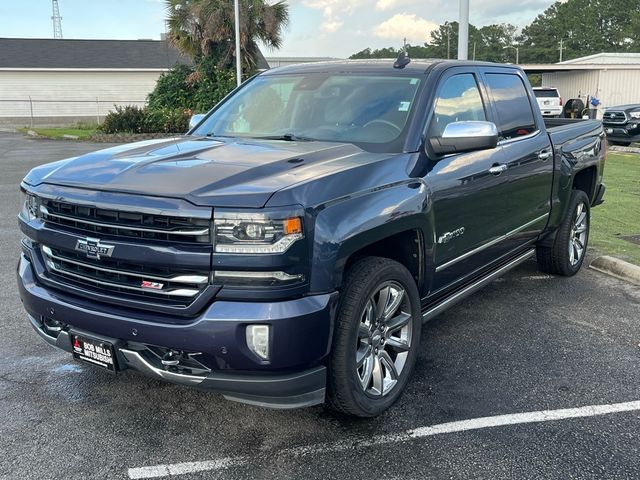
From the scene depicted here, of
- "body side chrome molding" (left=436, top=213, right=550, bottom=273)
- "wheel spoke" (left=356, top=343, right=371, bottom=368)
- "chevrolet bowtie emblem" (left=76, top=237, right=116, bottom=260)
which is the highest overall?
"chevrolet bowtie emblem" (left=76, top=237, right=116, bottom=260)

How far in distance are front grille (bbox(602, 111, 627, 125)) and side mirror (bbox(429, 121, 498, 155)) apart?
56.4 feet

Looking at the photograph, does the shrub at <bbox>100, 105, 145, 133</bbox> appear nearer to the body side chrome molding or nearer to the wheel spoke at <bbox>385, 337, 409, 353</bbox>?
the body side chrome molding

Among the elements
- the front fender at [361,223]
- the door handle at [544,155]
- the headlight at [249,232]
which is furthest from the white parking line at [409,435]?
the door handle at [544,155]

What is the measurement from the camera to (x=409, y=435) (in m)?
3.39

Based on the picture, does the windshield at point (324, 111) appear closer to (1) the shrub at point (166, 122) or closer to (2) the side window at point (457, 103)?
(2) the side window at point (457, 103)

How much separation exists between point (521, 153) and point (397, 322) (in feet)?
7.12

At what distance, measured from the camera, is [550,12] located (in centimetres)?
10938

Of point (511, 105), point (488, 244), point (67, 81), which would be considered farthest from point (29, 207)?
point (67, 81)

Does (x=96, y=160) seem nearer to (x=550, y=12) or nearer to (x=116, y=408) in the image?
(x=116, y=408)

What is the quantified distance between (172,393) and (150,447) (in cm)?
61

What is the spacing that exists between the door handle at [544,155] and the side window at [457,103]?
87 cm

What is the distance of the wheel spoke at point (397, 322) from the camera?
11.8ft

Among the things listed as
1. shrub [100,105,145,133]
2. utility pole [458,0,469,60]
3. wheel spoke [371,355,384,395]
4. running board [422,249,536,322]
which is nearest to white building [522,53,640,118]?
shrub [100,105,145,133]

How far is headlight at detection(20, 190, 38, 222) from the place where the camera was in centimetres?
346
